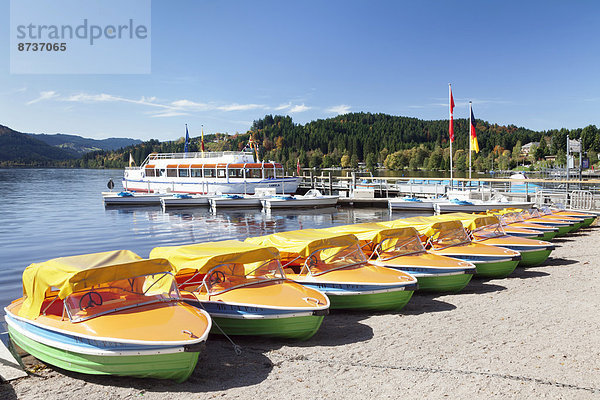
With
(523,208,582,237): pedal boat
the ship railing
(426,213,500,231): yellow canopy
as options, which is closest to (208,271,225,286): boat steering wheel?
(426,213,500,231): yellow canopy

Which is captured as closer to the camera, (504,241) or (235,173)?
(504,241)

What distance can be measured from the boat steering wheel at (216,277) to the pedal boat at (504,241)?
8800 millimetres

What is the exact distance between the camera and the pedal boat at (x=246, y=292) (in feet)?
26.1

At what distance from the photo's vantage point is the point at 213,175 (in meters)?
51.5

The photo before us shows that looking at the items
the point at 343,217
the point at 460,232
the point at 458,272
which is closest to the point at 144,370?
the point at 458,272

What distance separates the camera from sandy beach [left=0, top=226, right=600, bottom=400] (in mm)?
6258

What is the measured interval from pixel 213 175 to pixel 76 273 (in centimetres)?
4520

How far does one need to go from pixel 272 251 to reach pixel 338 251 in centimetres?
205

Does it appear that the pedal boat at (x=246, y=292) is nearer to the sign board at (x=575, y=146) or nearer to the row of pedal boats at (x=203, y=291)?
the row of pedal boats at (x=203, y=291)

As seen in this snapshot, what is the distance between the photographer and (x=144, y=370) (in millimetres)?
6355

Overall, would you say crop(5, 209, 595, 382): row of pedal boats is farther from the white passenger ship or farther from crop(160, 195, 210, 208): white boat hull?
the white passenger ship

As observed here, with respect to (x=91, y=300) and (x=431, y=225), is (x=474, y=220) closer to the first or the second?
(x=431, y=225)

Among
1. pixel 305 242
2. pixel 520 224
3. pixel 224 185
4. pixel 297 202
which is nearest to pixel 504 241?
pixel 520 224

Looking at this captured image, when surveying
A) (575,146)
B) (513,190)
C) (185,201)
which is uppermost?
(575,146)
